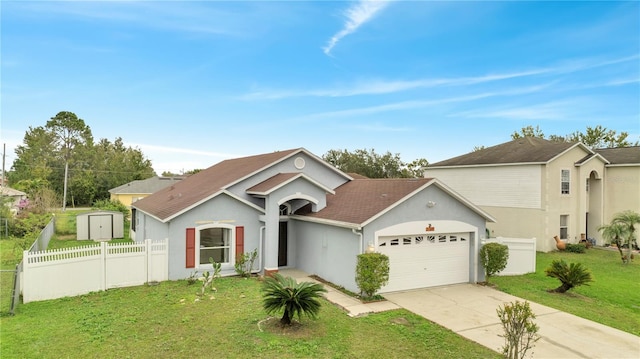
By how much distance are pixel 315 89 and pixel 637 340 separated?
21027mm

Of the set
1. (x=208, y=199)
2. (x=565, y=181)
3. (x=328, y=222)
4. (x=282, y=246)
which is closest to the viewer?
(x=328, y=222)

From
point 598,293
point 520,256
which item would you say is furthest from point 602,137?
point 598,293

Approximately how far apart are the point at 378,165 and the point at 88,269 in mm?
45269

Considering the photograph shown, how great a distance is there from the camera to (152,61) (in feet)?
62.0

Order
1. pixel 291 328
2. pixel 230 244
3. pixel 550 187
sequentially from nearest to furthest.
Result: pixel 291 328 < pixel 230 244 < pixel 550 187

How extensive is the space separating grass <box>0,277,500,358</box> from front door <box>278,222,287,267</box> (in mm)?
4949

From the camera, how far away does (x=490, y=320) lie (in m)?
9.74

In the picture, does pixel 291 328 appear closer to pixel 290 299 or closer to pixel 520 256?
pixel 290 299

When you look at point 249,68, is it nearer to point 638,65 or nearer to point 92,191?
point 638,65

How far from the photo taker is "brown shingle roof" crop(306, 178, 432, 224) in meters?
12.4

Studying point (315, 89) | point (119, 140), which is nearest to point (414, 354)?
point (315, 89)

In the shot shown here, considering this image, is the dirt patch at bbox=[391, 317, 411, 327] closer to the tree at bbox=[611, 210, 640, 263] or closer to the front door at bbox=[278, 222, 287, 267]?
the front door at bbox=[278, 222, 287, 267]

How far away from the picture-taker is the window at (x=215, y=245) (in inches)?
558

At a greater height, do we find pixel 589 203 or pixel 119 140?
pixel 119 140
